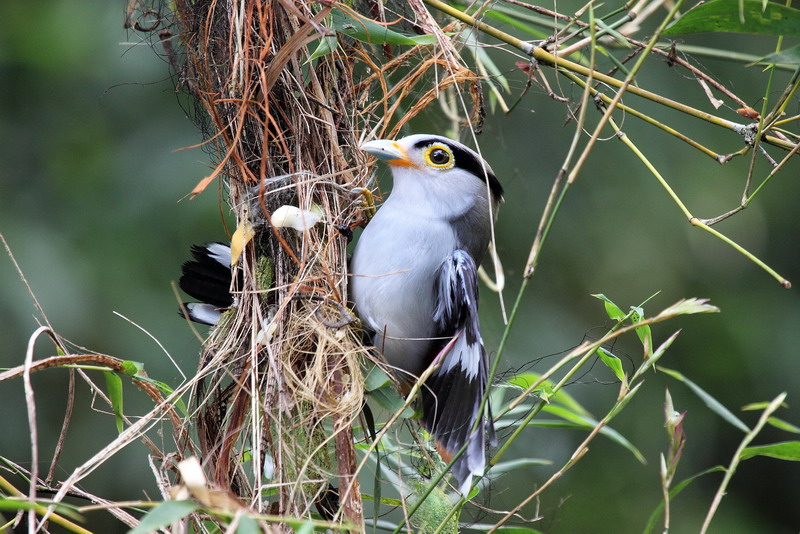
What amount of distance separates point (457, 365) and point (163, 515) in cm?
109

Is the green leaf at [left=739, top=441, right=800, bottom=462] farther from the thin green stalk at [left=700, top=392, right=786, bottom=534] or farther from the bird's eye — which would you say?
the bird's eye

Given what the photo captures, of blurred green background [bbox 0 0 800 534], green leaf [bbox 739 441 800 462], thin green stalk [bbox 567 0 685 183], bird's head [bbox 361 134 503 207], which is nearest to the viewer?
thin green stalk [bbox 567 0 685 183]

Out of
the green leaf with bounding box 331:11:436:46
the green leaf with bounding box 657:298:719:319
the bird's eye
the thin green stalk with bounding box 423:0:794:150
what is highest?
the green leaf with bounding box 331:11:436:46

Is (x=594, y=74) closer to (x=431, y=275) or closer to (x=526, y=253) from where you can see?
(x=431, y=275)

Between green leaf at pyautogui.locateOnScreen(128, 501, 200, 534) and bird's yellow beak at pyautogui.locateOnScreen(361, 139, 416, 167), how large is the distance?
1.16 metres

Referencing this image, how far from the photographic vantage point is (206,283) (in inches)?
94.1

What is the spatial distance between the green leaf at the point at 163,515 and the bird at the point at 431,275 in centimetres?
92

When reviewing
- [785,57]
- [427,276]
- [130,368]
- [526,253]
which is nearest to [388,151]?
[427,276]

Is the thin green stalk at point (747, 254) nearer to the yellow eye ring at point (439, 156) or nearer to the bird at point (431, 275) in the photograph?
the bird at point (431, 275)

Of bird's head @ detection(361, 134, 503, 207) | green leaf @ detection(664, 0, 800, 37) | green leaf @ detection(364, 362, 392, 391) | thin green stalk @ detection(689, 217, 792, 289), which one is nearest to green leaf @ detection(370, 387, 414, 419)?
green leaf @ detection(364, 362, 392, 391)

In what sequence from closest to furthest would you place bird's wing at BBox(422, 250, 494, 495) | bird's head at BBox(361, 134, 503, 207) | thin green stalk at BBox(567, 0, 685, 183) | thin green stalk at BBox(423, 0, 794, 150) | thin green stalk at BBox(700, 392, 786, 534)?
thin green stalk at BBox(567, 0, 685, 183) < thin green stalk at BBox(700, 392, 786, 534) < thin green stalk at BBox(423, 0, 794, 150) < bird's wing at BBox(422, 250, 494, 495) < bird's head at BBox(361, 134, 503, 207)

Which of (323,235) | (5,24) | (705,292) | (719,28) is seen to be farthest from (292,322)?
(705,292)

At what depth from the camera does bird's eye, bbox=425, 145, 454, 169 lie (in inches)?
91.4

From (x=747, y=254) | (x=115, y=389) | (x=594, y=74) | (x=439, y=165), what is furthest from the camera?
(x=439, y=165)
